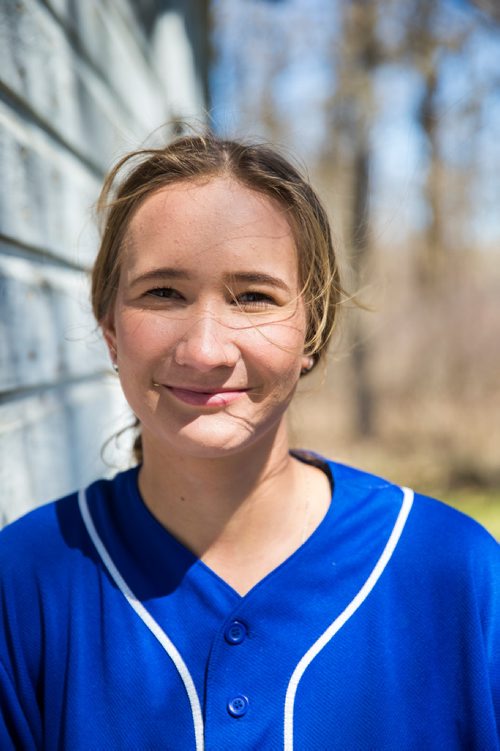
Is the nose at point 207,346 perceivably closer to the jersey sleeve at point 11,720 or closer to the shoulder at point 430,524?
the shoulder at point 430,524

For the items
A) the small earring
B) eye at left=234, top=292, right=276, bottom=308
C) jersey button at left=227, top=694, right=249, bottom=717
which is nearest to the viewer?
jersey button at left=227, top=694, right=249, bottom=717

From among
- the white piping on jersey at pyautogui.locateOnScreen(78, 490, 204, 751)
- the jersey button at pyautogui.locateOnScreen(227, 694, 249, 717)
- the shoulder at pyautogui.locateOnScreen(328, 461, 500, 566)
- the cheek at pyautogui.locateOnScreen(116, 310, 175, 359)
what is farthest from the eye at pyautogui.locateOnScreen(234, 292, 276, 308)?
the jersey button at pyautogui.locateOnScreen(227, 694, 249, 717)

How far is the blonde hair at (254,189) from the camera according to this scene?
1.42m

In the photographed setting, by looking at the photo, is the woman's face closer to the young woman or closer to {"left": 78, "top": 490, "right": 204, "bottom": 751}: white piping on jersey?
the young woman

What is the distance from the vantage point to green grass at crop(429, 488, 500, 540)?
23.1ft

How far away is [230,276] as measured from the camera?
132cm

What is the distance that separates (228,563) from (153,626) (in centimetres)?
17

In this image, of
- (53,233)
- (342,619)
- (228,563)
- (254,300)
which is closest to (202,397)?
(254,300)

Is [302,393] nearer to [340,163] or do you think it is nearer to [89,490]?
[89,490]

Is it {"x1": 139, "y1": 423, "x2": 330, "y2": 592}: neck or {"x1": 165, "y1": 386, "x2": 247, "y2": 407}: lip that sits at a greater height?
{"x1": 165, "y1": 386, "x2": 247, "y2": 407}: lip

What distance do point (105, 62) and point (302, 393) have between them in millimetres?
1579

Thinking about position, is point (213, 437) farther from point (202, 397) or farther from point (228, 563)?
point (228, 563)

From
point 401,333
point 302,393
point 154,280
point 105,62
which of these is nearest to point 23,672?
point 154,280

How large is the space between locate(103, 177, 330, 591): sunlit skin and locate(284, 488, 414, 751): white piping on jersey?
15 cm
